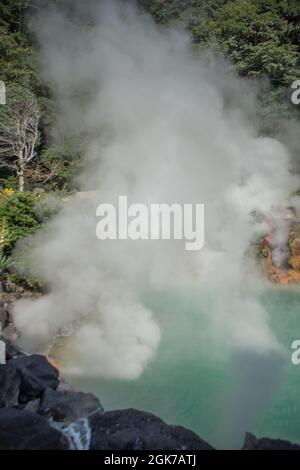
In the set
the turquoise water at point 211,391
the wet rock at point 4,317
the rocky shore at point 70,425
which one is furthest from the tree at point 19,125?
the rocky shore at point 70,425

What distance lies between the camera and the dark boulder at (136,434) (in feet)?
10.8

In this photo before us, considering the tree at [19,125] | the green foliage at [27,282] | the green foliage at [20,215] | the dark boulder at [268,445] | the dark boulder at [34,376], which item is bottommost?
the dark boulder at [268,445]

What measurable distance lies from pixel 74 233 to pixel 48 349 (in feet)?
8.88

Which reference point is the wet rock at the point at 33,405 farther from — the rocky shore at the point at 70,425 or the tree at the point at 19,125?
the tree at the point at 19,125

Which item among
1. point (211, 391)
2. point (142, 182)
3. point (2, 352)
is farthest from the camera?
point (142, 182)

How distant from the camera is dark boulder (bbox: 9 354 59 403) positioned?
165 inches

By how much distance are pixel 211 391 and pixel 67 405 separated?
70.8 inches

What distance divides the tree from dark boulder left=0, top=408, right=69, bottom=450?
1116cm

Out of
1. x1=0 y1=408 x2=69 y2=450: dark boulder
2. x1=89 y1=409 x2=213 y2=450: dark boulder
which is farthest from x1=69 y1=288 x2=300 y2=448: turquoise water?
x1=0 y1=408 x2=69 y2=450: dark boulder

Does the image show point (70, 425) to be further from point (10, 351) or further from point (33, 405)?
point (10, 351)

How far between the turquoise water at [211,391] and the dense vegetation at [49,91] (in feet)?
32.0

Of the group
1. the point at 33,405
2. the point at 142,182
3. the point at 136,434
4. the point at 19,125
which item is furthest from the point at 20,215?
the point at 19,125

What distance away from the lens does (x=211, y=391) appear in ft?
15.2
